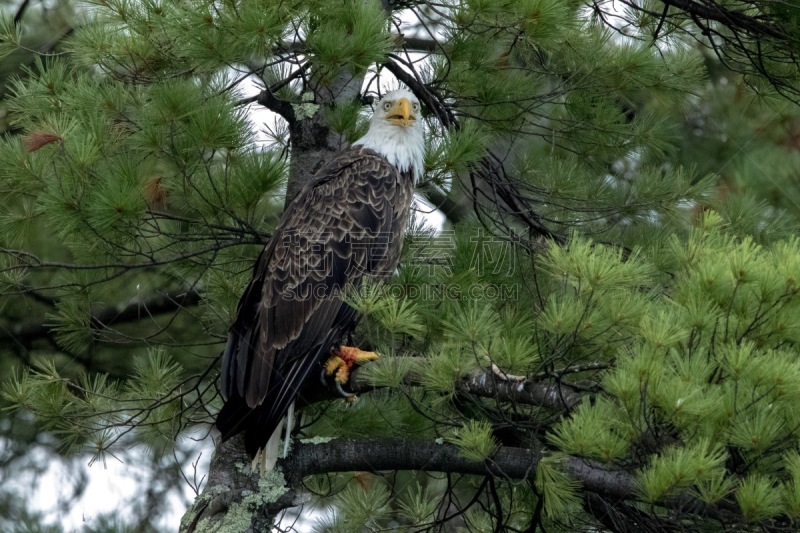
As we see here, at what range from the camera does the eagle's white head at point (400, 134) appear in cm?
497

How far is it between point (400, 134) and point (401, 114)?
11 cm

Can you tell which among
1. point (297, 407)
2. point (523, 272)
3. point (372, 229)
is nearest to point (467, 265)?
point (523, 272)

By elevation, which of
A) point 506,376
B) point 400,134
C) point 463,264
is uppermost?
point 400,134

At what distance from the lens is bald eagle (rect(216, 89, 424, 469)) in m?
4.13

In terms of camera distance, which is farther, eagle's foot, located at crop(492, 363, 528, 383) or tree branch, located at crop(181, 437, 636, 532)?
tree branch, located at crop(181, 437, 636, 532)

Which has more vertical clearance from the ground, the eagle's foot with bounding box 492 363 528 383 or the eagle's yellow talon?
the eagle's yellow talon

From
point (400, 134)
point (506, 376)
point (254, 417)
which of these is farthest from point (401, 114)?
point (506, 376)

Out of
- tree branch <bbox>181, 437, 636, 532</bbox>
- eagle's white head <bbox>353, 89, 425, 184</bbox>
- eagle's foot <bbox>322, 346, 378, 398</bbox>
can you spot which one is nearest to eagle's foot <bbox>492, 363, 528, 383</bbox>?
tree branch <bbox>181, 437, 636, 532</bbox>

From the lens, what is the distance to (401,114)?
16.3ft

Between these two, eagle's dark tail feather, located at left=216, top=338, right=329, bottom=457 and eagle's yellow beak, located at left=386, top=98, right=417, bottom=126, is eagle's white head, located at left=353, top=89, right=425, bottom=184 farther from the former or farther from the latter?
eagle's dark tail feather, located at left=216, top=338, right=329, bottom=457

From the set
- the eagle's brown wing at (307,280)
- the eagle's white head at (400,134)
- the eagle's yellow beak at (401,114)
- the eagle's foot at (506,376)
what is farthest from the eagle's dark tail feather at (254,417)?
the eagle's yellow beak at (401,114)

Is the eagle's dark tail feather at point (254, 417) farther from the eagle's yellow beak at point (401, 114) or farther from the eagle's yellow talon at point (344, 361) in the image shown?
the eagle's yellow beak at point (401, 114)

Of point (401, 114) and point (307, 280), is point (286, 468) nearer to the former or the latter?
point (307, 280)

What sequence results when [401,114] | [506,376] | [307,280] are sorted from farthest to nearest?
[401,114] → [307,280] → [506,376]
